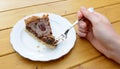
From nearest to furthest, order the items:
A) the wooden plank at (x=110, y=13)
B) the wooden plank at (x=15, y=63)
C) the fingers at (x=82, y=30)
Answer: the wooden plank at (x=15, y=63), the fingers at (x=82, y=30), the wooden plank at (x=110, y=13)

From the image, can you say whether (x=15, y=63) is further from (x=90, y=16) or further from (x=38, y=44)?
(x=90, y=16)

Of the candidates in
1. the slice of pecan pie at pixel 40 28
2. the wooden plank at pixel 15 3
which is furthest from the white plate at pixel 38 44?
the wooden plank at pixel 15 3

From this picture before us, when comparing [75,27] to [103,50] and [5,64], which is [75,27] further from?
[5,64]

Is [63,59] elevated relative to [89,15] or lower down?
lower down

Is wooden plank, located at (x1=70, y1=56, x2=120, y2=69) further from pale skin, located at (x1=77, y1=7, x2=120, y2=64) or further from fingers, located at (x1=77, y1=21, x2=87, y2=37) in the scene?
fingers, located at (x1=77, y1=21, x2=87, y2=37)

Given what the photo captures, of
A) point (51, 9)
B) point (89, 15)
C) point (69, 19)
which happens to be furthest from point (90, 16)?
point (51, 9)

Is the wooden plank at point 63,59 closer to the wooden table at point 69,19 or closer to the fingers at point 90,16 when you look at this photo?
the wooden table at point 69,19

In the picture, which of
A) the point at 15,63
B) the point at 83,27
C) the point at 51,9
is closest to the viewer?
the point at 15,63

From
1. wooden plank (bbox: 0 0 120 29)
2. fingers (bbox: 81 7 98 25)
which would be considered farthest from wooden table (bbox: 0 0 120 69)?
fingers (bbox: 81 7 98 25)
